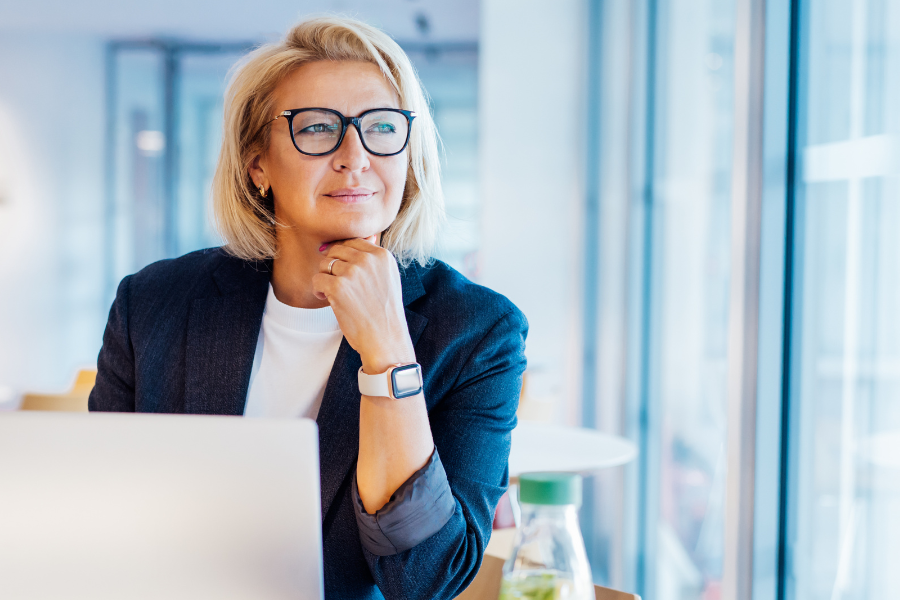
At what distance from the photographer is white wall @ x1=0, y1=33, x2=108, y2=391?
232 inches

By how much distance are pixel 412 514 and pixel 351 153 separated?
0.58 m

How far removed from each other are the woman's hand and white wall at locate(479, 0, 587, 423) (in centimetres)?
353

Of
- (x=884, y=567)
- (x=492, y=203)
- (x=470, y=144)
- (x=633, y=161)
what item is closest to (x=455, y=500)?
(x=884, y=567)

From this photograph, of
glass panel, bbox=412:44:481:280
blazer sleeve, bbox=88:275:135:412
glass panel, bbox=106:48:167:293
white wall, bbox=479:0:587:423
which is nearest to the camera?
blazer sleeve, bbox=88:275:135:412

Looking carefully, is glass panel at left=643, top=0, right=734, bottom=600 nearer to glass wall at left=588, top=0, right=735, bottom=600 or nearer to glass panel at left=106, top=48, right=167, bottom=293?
glass wall at left=588, top=0, right=735, bottom=600

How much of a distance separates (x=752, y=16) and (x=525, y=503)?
5.79 ft

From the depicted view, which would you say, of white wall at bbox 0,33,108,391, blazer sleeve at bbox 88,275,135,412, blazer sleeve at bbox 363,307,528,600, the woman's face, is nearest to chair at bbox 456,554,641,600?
blazer sleeve at bbox 363,307,528,600

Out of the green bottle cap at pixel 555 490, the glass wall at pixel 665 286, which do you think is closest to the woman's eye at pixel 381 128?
the green bottle cap at pixel 555 490

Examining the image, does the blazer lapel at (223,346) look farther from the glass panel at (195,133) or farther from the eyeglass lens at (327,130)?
the glass panel at (195,133)

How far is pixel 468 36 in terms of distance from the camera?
6070mm

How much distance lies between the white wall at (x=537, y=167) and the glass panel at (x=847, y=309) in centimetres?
279

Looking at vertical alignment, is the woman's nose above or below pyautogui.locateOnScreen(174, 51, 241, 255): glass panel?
below

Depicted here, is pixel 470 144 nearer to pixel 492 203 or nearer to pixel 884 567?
pixel 492 203

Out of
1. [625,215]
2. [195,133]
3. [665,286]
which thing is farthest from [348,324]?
[195,133]
